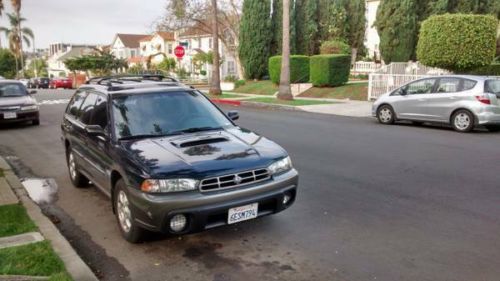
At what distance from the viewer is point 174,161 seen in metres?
4.47

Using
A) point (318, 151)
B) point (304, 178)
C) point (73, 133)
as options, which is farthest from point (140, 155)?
point (318, 151)

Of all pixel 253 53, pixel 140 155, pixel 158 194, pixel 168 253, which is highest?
pixel 253 53

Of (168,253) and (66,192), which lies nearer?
(168,253)

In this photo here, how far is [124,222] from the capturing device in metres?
4.94

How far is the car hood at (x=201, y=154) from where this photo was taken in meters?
4.37

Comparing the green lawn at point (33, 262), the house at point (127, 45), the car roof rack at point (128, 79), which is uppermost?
the house at point (127, 45)

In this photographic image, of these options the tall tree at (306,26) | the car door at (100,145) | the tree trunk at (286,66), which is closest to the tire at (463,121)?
the car door at (100,145)

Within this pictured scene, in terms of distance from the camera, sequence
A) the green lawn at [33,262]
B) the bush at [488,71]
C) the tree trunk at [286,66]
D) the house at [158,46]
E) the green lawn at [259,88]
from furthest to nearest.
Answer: the house at [158,46]
the green lawn at [259,88]
the tree trunk at [286,66]
the bush at [488,71]
the green lawn at [33,262]

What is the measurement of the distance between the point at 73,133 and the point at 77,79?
48927mm

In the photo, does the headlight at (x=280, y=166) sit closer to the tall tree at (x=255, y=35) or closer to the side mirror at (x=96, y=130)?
the side mirror at (x=96, y=130)

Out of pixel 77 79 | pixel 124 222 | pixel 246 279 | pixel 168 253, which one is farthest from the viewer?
pixel 77 79

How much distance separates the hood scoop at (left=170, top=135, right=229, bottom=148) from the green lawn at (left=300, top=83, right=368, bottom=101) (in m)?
18.1

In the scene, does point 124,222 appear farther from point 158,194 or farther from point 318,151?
point 318,151

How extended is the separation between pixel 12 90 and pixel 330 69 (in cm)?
1510
